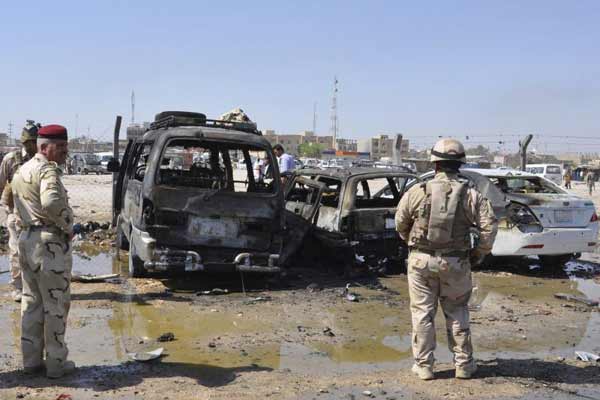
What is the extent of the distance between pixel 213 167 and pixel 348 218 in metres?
2.04

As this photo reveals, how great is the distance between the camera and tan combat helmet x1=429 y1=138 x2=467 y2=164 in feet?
15.9

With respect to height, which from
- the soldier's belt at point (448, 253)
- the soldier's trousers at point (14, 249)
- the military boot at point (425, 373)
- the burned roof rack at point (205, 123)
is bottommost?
the military boot at point (425, 373)

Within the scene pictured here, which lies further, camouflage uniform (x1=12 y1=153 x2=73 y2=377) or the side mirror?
the side mirror

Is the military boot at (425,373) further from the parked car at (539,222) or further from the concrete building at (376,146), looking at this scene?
the concrete building at (376,146)

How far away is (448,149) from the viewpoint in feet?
16.0

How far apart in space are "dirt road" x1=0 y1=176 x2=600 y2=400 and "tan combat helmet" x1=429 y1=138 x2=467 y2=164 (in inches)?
67.7

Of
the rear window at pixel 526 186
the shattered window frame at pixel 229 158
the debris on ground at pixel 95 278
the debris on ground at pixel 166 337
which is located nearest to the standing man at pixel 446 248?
the debris on ground at pixel 166 337

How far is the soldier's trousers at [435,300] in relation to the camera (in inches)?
188

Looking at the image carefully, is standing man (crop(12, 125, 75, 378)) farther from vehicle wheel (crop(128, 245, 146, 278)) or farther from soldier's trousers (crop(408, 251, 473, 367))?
vehicle wheel (crop(128, 245, 146, 278))

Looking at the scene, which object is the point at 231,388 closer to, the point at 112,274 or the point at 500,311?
the point at 500,311

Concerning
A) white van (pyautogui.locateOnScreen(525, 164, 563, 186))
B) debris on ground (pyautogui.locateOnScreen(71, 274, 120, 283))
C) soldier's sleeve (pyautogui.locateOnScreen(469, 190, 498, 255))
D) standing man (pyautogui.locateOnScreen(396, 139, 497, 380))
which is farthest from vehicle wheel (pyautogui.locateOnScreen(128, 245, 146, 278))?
white van (pyautogui.locateOnScreen(525, 164, 563, 186))

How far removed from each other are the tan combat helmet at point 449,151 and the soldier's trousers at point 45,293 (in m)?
2.89

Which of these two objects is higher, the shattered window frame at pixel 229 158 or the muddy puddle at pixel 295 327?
the shattered window frame at pixel 229 158

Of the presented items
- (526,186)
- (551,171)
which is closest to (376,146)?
(551,171)
